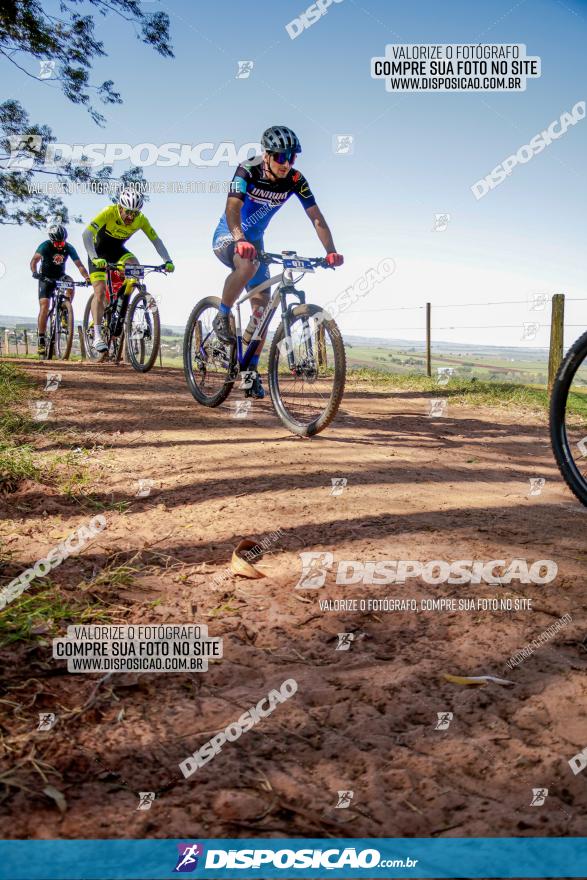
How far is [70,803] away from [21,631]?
88cm

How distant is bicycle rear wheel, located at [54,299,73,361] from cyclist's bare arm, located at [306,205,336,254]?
8848 mm

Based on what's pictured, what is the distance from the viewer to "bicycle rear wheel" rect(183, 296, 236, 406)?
6375mm

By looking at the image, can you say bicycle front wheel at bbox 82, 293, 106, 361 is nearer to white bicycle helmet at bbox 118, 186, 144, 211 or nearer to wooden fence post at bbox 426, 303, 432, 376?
white bicycle helmet at bbox 118, 186, 144, 211

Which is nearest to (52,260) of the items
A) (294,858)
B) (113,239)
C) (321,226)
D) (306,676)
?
(113,239)

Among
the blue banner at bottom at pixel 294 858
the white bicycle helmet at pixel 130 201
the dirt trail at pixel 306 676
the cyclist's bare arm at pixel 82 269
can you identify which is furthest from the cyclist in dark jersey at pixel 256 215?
the cyclist's bare arm at pixel 82 269

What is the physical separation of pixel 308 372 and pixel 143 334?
14.2 ft

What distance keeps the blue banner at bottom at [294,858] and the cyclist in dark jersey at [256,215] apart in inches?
178

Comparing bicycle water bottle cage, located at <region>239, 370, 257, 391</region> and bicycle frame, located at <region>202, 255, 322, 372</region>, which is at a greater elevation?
bicycle frame, located at <region>202, 255, 322, 372</region>

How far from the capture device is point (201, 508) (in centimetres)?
373

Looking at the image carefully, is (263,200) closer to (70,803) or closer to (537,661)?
(537,661)

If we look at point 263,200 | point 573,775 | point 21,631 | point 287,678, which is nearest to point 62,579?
point 21,631

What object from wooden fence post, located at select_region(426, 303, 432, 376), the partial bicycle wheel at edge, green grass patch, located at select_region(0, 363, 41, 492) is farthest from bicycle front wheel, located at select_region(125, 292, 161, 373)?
wooden fence post, located at select_region(426, 303, 432, 376)

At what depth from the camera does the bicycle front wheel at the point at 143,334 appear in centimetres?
880

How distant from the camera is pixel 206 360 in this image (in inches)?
268
